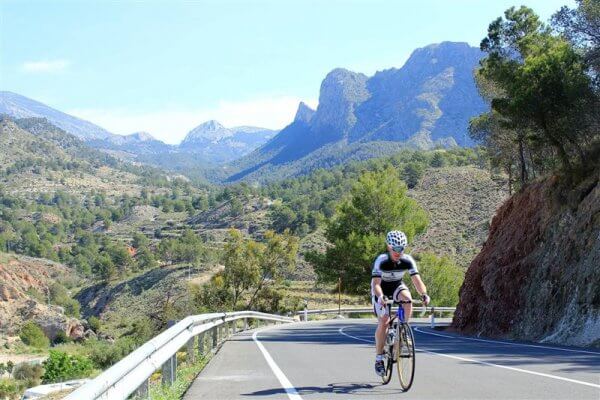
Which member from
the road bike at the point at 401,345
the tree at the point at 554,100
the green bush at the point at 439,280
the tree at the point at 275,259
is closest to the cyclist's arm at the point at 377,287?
the road bike at the point at 401,345

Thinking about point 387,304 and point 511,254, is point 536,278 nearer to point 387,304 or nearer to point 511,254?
point 511,254

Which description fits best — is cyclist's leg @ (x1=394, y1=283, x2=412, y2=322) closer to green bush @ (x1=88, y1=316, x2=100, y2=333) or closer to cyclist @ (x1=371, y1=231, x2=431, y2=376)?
cyclist @ (x1=371, y1=231, x2=431, y2=376)

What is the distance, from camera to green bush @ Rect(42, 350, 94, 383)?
4791 cm

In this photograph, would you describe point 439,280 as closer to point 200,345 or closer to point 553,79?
point 553,79

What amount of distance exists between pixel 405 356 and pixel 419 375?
2.17m

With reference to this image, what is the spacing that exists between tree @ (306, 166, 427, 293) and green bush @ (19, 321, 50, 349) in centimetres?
4961

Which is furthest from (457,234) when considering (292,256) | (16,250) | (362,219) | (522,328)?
(16,250)

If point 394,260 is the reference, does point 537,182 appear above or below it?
above

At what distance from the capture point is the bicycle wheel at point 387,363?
8.70 m

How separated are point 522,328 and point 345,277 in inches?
1010

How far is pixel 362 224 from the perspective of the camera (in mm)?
48531

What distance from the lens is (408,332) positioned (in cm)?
832

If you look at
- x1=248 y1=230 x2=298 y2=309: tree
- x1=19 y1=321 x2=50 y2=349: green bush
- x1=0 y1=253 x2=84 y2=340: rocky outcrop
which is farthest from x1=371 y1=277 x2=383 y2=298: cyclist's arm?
x1=0 y1=253 x2=84 y2=340: rocky outcrop

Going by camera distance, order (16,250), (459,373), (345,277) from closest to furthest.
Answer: (459,373)
(345,277)
(16,250)
